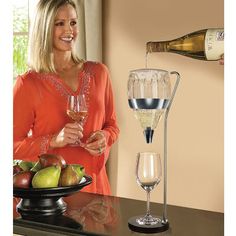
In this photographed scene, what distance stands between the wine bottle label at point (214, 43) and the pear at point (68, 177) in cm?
53

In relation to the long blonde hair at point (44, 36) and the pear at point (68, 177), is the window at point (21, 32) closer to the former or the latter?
the long blonde hair at point (44, 36)

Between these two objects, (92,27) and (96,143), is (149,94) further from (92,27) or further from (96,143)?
(92,27)

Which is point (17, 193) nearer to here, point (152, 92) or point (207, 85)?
point (152, 92)

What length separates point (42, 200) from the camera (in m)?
1.39

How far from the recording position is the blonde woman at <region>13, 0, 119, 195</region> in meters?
2.35

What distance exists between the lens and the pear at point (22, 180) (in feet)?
4.49

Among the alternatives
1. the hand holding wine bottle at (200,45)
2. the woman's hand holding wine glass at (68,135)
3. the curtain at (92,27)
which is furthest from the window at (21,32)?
the hand holding wine bottle at (200,45)

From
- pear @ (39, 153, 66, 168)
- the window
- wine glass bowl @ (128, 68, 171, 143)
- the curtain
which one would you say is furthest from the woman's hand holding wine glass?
the window

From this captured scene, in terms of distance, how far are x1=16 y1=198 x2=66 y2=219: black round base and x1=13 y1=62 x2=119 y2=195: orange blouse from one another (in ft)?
3.08

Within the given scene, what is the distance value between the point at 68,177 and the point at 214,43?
57 cm

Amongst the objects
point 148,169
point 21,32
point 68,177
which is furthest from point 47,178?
point 21,32

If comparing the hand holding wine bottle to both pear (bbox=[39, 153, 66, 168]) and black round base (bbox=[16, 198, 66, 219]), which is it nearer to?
pear (bbox=[39, 153, 66, 168])

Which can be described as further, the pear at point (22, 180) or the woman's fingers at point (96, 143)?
the woman's fingers at point (96, 143)
